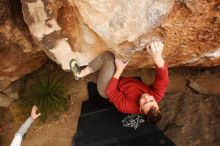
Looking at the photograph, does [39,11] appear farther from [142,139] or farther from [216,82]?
[216,82]

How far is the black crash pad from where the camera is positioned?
632cm

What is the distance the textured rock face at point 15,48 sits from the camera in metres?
6.08

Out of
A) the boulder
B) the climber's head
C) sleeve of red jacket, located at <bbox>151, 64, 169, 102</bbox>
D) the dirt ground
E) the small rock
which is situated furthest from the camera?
the small rock

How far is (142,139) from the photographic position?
6.33 m

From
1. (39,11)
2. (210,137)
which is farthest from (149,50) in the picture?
(210,137)

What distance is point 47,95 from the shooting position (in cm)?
731

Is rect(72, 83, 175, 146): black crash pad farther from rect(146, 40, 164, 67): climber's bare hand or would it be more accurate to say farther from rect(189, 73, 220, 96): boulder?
rect(146, 40, 164, 67): climber's bare hand

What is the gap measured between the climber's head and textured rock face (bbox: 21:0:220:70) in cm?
68

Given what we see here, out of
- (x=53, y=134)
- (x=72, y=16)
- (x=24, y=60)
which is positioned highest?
(x=72, y=16)

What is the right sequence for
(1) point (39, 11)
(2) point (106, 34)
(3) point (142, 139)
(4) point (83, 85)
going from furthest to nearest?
(4) point (83, 85)
(3) point (142, 139)
(1) point (39, 11)
(2) point (106, 34)

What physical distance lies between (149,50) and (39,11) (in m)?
1.66

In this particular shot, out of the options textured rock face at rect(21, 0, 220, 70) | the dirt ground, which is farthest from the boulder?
textured rock face at rect(21, 0, 220, 70)

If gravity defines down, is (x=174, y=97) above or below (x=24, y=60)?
below

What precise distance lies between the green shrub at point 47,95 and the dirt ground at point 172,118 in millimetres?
214
